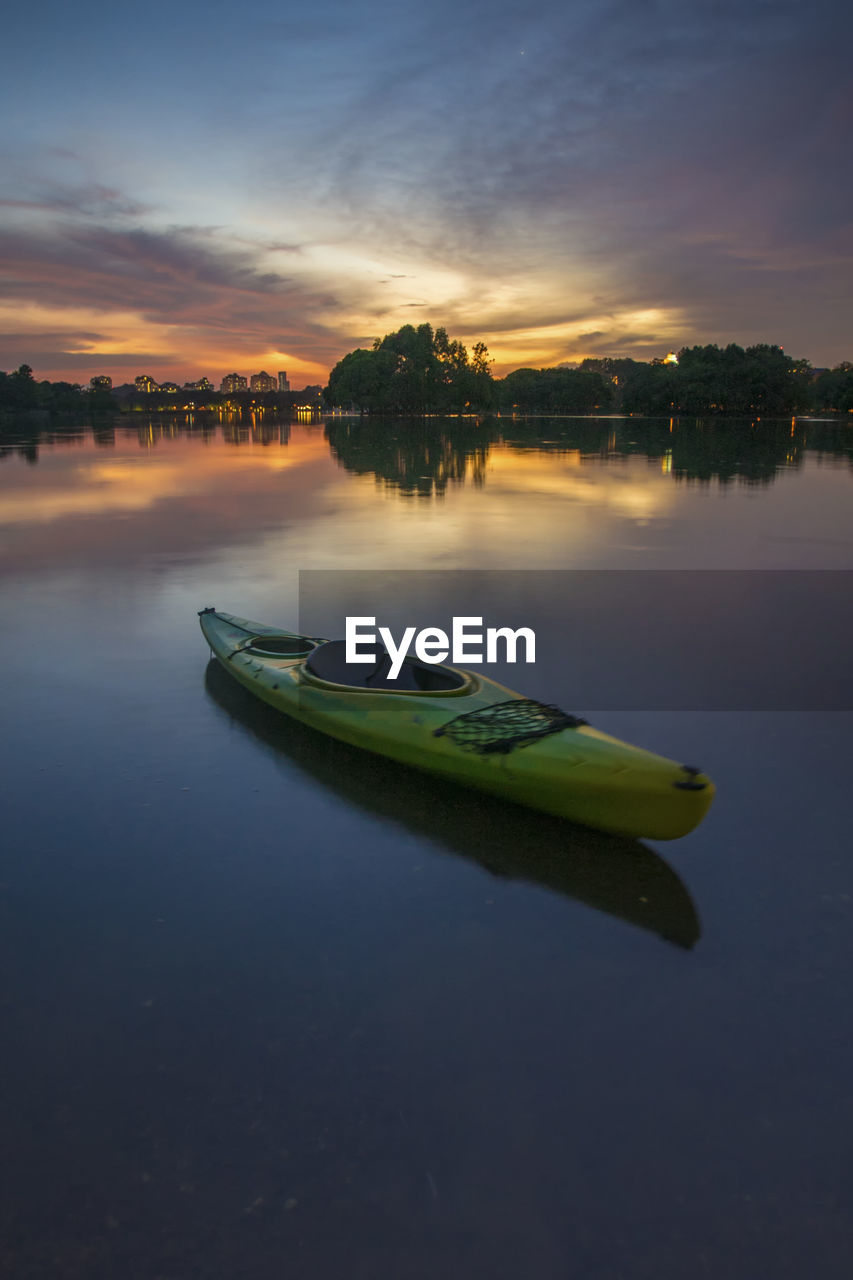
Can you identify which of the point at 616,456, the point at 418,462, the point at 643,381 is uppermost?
the point at 643,381

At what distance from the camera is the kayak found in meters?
5.38

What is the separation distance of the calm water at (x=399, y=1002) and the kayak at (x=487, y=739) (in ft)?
1.05

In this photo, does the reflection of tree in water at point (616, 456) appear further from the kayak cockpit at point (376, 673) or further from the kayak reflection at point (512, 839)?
the kayak reflection at point (512, 839)

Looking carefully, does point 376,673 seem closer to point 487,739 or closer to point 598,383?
point 487,739

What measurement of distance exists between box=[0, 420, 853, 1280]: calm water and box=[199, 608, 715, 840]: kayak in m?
0.32

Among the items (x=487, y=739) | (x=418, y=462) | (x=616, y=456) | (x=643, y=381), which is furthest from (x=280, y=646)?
(x=643, y=381)

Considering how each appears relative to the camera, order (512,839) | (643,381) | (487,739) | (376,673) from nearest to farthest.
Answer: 1. (512,839)
2. (487,739)
3. (376,673)
4. (643,381)

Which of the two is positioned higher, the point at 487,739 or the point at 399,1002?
the point at 487,739

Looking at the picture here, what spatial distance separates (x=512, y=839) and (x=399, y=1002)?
1863 mm

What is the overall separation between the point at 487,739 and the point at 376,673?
210cm

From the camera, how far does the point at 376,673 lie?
25.8 ft

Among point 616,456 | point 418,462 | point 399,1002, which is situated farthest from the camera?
point 616,456

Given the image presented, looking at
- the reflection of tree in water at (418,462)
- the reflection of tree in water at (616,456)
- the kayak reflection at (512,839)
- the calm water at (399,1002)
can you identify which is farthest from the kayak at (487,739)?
the reflection of tree in water at (616,456)

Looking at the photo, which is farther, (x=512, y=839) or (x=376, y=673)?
(x=376, y=673)
